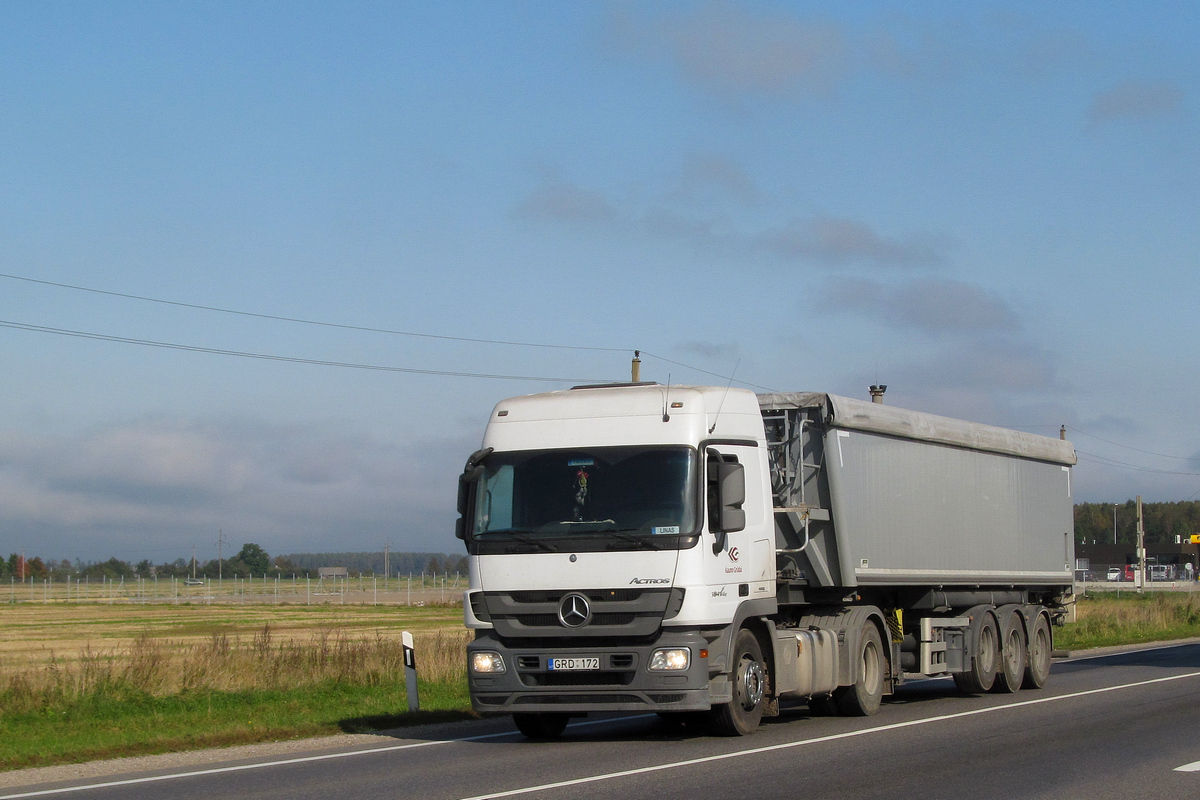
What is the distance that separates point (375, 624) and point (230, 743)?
44.6 meters

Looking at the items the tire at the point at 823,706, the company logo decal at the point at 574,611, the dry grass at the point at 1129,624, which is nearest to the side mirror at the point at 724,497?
the company logo decal at the point at 574,611

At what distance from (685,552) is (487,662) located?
7.38 ft

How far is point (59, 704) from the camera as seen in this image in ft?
54.9

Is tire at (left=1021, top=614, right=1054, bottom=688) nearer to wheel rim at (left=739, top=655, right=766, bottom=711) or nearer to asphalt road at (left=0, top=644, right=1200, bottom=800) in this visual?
asphalt road at (left=0, top=644, right=1200, bottom=800)

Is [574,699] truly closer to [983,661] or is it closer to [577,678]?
[577,678]

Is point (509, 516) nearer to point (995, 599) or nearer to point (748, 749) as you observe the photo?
point (748, 749)

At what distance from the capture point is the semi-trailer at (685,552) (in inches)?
490

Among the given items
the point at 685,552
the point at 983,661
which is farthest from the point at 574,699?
the point at 983,661

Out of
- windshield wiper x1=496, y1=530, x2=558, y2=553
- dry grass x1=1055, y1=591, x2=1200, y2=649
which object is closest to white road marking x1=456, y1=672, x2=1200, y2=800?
windshield wiper x1=496, y1=530, x2=558, y2=553

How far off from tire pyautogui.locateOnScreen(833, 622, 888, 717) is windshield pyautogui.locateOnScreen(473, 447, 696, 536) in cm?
438

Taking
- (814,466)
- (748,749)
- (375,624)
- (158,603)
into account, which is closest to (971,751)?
(748,749)

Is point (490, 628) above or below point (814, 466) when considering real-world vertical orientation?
below

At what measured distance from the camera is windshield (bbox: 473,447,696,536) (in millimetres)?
12531

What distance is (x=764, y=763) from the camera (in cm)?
1119
